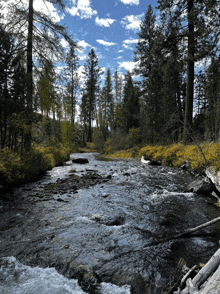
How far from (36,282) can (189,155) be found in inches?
324

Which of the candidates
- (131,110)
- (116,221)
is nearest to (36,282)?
(116,221)

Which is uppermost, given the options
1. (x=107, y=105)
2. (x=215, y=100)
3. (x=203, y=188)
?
(x=107, y=105)

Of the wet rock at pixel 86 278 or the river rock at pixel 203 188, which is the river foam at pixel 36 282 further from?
the river rock at pixel 203 188

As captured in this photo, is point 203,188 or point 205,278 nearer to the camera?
point 205,278

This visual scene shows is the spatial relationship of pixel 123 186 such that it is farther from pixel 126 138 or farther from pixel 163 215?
pixel 126 138

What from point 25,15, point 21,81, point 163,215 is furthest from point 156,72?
point 163,215

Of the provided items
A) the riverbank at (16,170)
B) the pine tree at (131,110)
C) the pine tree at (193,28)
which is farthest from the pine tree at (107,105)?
the riverbank at (16,170)

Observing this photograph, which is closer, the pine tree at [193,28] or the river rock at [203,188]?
the river rock at [203,188]

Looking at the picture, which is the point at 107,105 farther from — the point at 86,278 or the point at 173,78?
the point at 86,278

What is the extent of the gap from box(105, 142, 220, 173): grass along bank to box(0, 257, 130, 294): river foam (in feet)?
16.6

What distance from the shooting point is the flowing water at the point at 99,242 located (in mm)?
2242

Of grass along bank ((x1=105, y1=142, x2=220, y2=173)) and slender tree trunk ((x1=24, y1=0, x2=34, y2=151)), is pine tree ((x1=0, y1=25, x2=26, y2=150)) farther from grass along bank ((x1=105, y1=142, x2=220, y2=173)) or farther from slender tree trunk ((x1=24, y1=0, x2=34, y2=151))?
grass along bank ((x1=105, y1=142, x2=220, y2=173))

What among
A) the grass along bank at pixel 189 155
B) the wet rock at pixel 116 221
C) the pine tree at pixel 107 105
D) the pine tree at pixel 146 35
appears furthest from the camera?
the pine tree at pixel 107 105

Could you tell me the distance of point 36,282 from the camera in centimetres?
221
